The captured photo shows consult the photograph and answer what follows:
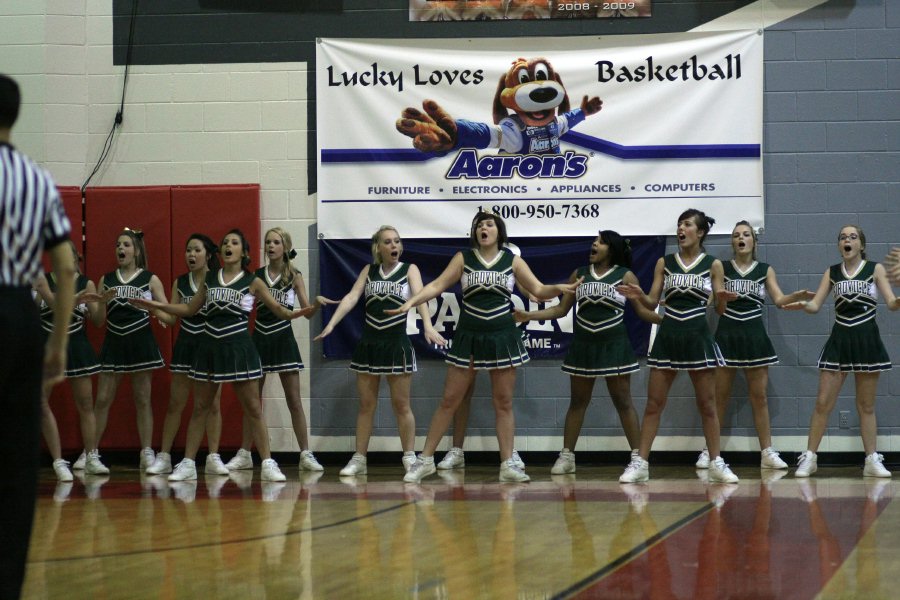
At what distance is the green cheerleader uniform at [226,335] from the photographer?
7.18 metres

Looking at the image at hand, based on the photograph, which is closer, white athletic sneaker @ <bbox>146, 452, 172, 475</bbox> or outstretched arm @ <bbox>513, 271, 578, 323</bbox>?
outstretched arm @ <bbox>513, 271, 578, 323</bbox>

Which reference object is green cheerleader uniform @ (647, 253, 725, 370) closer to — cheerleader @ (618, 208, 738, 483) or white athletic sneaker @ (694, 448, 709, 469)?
cheerleader @ (618, 208, 738, 483)

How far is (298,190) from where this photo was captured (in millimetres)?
8367

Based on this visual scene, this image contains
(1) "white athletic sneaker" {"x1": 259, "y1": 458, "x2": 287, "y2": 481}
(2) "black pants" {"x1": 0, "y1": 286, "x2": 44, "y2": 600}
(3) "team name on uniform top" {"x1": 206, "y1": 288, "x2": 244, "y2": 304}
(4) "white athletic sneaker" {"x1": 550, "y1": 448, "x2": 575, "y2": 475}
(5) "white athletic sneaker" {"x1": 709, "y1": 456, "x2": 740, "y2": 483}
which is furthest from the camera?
(4) "white athletic sneaker" {"x1": 550, "y1": 448, "x2": 575, "y2": 475}

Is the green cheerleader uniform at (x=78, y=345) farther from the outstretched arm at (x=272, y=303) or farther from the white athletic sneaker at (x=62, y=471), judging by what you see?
the outstretched arm at (x=272, y=303)

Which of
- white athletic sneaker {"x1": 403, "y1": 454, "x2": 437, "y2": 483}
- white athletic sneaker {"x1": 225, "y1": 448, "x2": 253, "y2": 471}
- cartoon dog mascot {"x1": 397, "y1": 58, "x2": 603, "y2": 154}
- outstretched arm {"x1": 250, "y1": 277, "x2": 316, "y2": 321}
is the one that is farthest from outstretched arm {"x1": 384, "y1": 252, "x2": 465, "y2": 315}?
white athletic sneaker {"x1": 225, "y1": 448, "x2": 253, "y2": 471}

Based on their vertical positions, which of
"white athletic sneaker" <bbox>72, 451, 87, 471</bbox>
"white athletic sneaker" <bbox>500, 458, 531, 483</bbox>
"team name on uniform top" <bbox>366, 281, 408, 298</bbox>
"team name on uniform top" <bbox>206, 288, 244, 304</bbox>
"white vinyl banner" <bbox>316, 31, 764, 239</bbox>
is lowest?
"white athletic sneaker" <bbox>72, 451, 87, 471</bbox>

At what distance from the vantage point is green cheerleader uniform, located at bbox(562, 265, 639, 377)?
737 centimetres

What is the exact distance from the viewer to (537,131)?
327 inches

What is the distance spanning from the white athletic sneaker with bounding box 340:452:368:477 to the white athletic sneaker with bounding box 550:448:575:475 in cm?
125

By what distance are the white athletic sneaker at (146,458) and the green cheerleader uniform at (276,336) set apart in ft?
3.27

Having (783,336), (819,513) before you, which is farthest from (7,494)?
(783,336)

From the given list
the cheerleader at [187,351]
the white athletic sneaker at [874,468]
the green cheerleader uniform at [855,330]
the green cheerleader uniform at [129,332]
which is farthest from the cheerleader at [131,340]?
the white athletic sneaker at [874,468]

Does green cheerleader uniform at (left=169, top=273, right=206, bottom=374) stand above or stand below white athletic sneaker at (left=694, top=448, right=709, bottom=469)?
above
